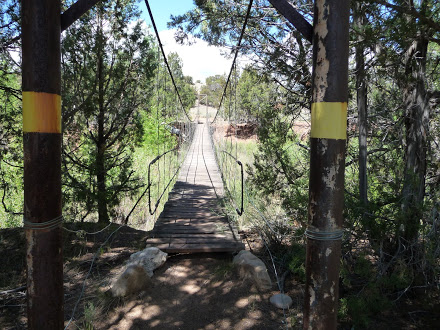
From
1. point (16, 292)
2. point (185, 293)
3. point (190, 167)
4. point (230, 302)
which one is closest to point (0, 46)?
point (16, 292)

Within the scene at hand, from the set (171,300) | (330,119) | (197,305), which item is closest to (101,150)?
(171,300)

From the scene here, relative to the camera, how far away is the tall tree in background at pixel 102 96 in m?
4.00

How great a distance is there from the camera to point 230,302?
2.37m

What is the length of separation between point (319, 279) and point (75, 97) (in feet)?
11.5

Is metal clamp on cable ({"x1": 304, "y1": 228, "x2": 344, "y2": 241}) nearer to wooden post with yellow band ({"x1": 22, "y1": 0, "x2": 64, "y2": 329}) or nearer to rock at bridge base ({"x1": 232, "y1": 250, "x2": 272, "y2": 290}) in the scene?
wooden post with yellow band ({"x1": 22, "y1": 0, "x2": 64, "y2": 329})

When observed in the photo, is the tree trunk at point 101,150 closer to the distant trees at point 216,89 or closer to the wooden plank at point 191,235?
the wooden plank at point 191,235

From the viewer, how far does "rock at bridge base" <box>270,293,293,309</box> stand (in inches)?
89.2

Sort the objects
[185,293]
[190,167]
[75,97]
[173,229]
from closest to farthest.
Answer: [185,293]
[173,229]
[75,97]
[190,167]

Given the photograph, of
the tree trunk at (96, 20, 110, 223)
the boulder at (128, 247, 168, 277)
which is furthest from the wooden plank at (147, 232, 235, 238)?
the tree trunk at (96, 20, 110, 223)

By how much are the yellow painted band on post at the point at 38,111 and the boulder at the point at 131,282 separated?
1.51 m

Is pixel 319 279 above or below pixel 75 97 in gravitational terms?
below

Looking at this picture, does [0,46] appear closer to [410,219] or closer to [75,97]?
[75,97]

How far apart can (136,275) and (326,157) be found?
5.97ft

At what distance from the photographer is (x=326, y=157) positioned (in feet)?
3.86
